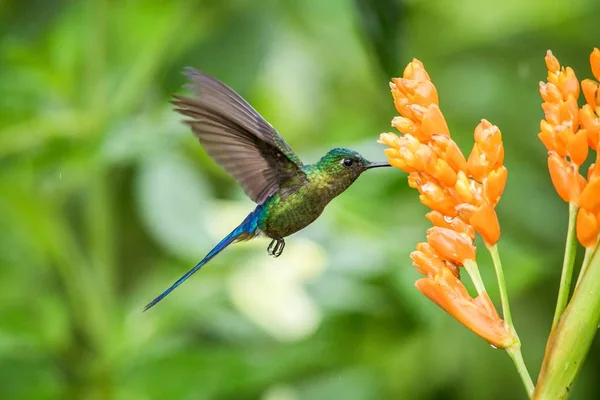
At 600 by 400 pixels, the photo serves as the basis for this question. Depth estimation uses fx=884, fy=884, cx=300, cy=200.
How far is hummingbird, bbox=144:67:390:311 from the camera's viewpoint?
113cm

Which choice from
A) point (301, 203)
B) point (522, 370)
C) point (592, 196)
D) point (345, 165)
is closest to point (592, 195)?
point (592, 196)

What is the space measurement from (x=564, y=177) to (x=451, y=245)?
5.8 inches

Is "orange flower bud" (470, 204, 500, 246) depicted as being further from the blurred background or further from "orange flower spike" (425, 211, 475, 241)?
the blurred background

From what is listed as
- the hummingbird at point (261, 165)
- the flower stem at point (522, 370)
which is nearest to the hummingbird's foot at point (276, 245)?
the hummingbird at point (261, 165)

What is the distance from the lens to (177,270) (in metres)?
2.61

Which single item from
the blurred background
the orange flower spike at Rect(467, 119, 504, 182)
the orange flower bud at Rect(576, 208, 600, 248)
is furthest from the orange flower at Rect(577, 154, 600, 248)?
the blurred background

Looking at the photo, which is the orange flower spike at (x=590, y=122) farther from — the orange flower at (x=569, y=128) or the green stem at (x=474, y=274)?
the green stem at (x=474, y=274)

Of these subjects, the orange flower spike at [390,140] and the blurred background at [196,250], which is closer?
the orange flower spike at [390,140]

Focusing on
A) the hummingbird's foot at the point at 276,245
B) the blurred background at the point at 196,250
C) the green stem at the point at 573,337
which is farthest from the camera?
the blurred background at the point at 196,250

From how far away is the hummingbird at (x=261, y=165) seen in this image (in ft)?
3.72

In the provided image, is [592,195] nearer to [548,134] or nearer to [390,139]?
[548,134]

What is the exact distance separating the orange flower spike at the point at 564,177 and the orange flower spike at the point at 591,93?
7cm

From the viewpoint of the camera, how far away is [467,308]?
1.01m

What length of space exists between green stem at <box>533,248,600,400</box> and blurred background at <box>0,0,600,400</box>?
Answer: 845mm
